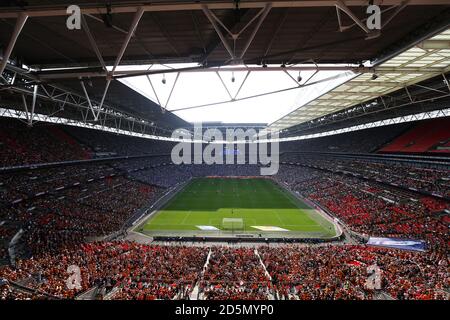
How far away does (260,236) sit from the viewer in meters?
27.5

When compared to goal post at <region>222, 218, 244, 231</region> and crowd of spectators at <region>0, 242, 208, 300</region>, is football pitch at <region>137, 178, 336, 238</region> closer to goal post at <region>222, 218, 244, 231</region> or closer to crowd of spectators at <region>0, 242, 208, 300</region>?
goal post at <region>222, 218, 244, 231</region>

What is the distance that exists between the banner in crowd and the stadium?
144 mm

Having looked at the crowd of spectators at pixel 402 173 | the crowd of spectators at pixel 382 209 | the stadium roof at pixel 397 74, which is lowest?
the crowd of spectators at pixel 382 209

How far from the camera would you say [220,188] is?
2313 inches

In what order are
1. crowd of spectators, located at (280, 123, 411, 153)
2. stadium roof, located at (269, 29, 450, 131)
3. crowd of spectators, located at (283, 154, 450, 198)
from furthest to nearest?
crowd of spectators, located at (280, 123, 411, 153)
crowd of spectators, located at (283, 154, 450, 198)
stadium roof, located at (269, 29, 450, 131)

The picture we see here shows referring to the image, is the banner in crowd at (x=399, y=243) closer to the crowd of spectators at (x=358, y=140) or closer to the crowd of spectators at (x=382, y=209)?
the crowd of spectators at (x=382, y=209)

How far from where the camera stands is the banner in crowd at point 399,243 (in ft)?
69.5

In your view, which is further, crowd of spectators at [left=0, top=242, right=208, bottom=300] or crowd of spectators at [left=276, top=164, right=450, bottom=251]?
crowd of spectators at [left=276, top=164, right=450, bottom=251]

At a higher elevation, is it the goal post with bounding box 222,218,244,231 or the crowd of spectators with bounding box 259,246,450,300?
the crowd of spectators with bounding box 259,246,450,300

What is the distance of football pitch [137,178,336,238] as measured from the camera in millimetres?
29781

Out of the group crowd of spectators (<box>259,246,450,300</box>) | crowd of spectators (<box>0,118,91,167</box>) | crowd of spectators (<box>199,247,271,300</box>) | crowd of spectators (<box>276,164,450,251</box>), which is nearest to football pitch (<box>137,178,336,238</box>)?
crowd of spectators (<box>276,164,450,251</box>)

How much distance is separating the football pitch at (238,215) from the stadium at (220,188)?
0.39 m

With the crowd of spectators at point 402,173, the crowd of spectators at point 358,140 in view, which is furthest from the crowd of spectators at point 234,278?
the crowd of spectators at point 358,140

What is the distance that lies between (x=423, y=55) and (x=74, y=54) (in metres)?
15.1
